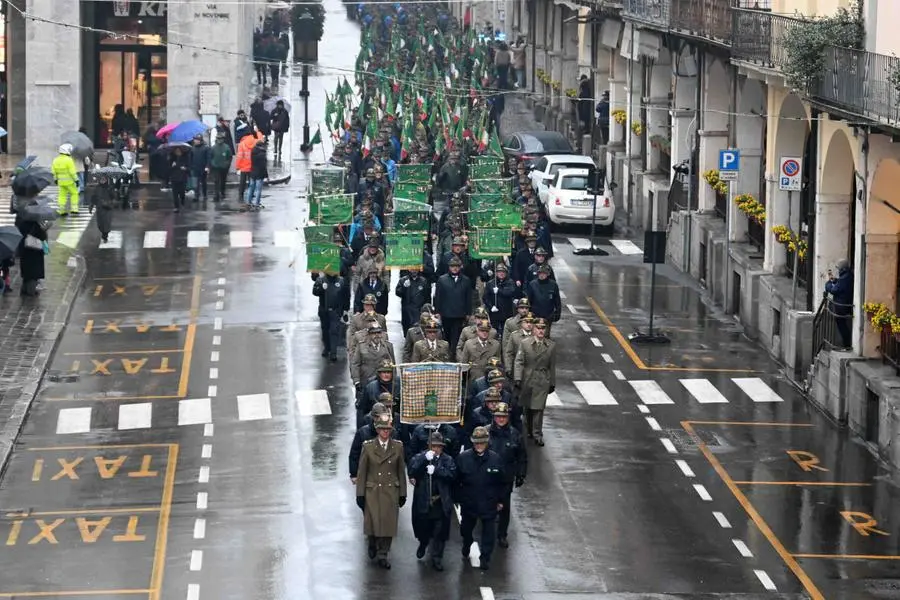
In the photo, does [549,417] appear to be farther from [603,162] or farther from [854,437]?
[603,162]

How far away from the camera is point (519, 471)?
2336 centimetres

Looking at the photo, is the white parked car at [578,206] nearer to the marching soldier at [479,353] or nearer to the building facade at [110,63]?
the building facade at [110,63]

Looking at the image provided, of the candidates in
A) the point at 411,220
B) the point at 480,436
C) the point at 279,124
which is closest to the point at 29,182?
the point at 411,220

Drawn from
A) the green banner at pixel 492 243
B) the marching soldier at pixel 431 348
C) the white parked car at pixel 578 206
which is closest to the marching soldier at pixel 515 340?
the marching soldier at pixel 431 348

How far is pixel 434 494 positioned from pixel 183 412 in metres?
8.39

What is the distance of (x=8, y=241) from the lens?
3612 centimetres

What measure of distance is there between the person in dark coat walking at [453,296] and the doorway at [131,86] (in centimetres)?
2886

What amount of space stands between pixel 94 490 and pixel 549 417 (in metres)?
6.85

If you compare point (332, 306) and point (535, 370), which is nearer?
point (535, 370)

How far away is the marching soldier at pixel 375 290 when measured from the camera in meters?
32.3

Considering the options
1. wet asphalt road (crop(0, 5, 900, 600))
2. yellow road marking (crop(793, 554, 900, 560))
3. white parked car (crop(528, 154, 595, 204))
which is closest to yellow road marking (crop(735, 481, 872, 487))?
wet asphalt road (crop(0, 5, 900, 600))

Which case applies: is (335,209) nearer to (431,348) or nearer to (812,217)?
(812,217)

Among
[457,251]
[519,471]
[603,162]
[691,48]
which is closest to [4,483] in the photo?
[519,471]

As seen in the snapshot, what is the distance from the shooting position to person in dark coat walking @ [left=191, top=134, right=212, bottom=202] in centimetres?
4950
